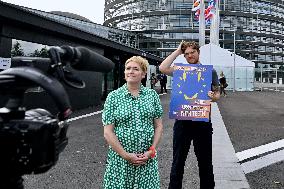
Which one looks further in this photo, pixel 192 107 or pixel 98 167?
pixel 98 167

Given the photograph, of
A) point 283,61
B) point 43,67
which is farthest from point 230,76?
point 283,61

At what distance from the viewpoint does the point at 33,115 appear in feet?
3.88

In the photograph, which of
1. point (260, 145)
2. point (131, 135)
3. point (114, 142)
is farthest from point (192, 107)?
point (260, 145)

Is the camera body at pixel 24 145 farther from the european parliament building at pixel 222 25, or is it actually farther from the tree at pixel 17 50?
the european parliament building at pixel 222 25

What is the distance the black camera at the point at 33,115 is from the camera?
3.61ft

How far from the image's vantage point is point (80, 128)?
1014 centimetres

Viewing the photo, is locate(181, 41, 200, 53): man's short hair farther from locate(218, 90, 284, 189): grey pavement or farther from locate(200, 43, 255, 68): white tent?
locate(200, 43, 255, 68): white tent

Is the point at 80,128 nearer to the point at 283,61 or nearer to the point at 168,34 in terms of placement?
the point at 168,34

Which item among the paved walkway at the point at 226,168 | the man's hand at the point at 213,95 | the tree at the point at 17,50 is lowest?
the paved walkway at the point at 226,168

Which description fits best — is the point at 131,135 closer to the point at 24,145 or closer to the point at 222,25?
the point at 24,145

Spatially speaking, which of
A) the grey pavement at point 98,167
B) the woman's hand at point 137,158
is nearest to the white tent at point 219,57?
the grey pavement at point 98,167

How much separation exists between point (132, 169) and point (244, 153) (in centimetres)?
445

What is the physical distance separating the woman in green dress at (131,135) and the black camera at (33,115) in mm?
1515

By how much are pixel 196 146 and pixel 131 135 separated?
1.45m
